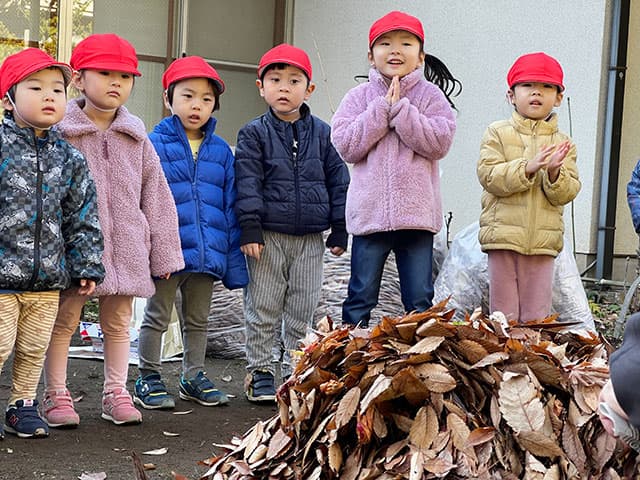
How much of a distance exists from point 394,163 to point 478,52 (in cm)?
416

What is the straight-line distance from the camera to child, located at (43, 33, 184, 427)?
454 cm

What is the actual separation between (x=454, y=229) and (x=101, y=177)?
16.4ft

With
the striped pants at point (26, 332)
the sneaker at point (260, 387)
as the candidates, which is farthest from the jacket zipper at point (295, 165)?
the striped pants at point (26, 332)

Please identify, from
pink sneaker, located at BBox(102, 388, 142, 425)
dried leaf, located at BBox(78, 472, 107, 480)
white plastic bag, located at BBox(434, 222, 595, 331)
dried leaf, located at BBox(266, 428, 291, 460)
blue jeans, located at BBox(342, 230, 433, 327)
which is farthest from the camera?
white plastic bag, located at BBox(434, 222, 595, 331)

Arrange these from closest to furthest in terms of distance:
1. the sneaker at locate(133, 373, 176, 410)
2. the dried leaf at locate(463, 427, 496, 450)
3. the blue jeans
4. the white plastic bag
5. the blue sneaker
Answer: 1. the dried leaf at locate(463, 427, 496, 450)
2. the sneaker at locate(133, 373, 176, 410)
3. the blue sneaker
4. the blue jeans
5. the white plastic bag

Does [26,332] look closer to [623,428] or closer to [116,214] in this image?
[116,214]

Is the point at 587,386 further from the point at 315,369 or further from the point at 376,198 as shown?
the point at 376,198

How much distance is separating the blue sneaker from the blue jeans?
71 centimetres

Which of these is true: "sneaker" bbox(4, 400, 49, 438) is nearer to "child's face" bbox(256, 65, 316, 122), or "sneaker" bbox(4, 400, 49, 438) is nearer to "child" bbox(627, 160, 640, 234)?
"child's face" bbox(256, 65, 316, 122)

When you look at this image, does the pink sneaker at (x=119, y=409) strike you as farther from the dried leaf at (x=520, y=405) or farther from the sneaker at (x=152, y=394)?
the dried leaf at (x=520, y=405)

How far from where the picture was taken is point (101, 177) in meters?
4.58

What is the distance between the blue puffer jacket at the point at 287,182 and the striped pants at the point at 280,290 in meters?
0.08

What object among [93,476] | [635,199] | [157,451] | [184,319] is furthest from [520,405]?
[635,199]

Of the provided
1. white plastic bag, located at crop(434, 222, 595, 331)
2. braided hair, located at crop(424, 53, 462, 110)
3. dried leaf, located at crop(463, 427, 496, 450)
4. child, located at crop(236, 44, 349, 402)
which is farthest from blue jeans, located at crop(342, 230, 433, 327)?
braided hair, located at crop(424, 53, 462, 110)
